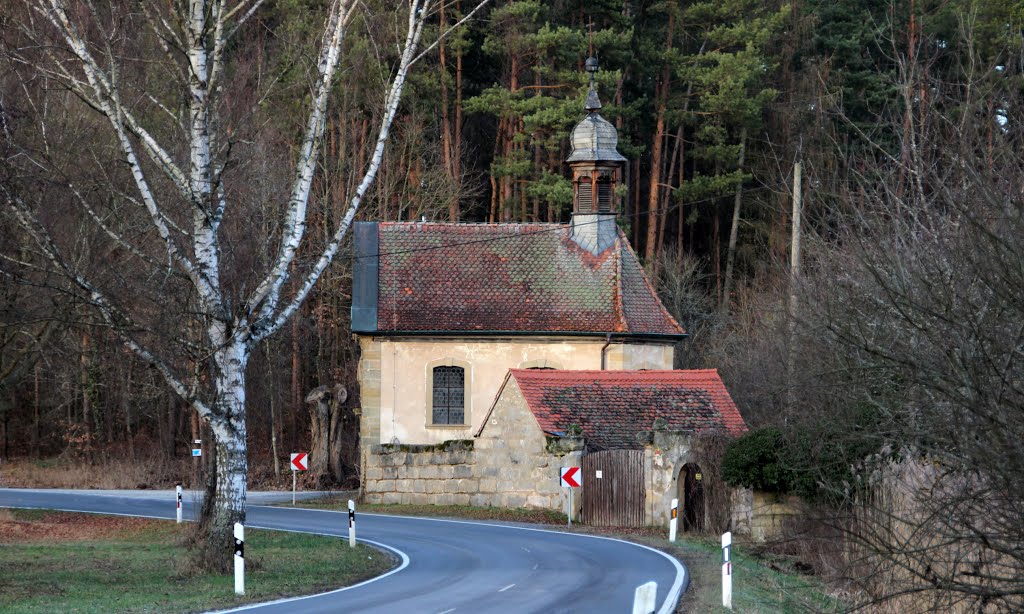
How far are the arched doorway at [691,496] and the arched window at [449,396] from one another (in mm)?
10008

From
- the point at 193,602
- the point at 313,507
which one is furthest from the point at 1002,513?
the point at 313,507

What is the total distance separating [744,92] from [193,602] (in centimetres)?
3598

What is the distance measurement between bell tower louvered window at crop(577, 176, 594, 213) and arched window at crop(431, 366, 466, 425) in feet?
21.3

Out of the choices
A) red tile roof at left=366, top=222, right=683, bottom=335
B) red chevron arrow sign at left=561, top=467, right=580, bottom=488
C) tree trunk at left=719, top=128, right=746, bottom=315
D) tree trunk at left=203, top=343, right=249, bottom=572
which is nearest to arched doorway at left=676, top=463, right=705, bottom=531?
red chevron arrow sign at left=561, top=467, right=580, bottom=488

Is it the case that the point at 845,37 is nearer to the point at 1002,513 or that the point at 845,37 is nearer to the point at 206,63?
the point at 206,63

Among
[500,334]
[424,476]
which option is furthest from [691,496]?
[500,334]

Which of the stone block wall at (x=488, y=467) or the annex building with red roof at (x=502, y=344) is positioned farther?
the annex building with red roof at (x=502, y=344)

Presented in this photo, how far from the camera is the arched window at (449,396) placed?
3622 cm

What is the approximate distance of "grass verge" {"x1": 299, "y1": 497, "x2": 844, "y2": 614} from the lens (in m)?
14.5

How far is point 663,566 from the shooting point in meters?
19.4

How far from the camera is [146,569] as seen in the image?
59.2ft

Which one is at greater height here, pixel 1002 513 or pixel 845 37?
pixel 845 37

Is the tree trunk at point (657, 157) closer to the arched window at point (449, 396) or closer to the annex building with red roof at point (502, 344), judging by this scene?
the annex building with red roof at point (502, 344)

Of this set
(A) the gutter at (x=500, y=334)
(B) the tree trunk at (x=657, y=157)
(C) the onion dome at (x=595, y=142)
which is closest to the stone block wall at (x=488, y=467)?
(A) the gutter at (x=500, y=334)
